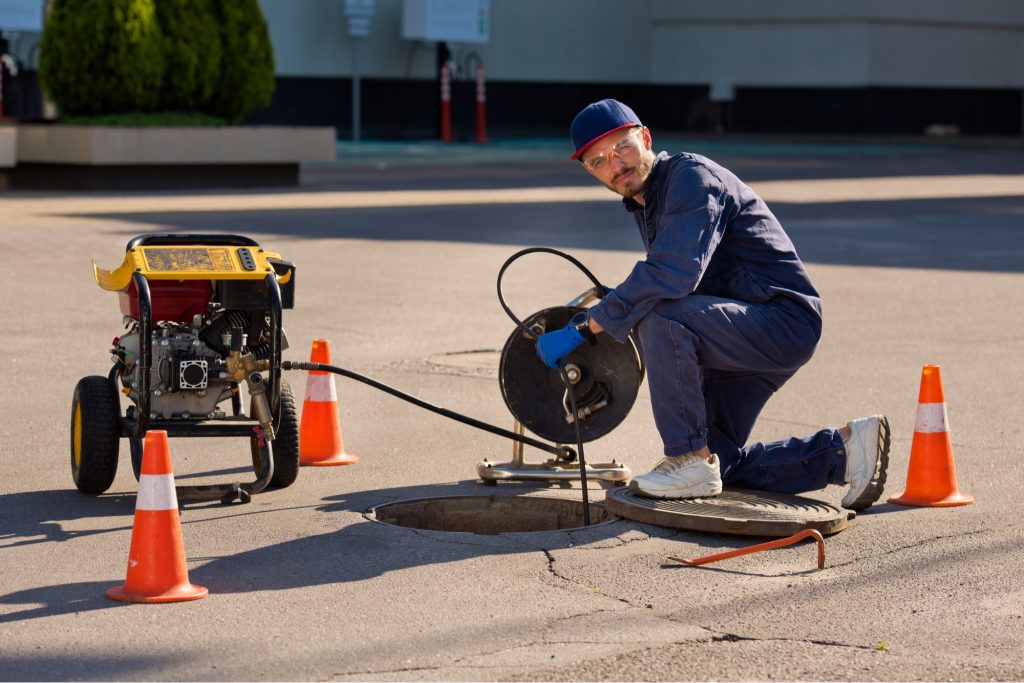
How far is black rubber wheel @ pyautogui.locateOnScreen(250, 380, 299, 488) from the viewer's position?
6.46 metres

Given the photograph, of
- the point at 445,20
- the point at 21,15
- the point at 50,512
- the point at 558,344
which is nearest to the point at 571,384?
the point at 558,344

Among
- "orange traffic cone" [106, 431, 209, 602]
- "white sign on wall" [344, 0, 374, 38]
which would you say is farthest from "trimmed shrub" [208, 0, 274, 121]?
"orange traffic cone" [106, 431, 209, 602]

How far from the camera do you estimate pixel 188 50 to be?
859 inches

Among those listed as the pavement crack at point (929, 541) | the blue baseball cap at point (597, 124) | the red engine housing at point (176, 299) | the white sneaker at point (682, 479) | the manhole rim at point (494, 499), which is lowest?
the manhole rim at point (494, 499)

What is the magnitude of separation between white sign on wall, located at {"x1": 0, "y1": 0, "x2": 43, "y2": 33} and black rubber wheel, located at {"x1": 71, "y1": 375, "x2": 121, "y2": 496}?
1084 inches

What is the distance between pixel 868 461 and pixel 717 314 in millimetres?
807

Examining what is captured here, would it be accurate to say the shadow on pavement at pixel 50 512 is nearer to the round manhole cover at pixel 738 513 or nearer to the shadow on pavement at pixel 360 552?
the shadow on pavement at pixel 360 552

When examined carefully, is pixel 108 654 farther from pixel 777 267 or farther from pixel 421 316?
pixel 421 316

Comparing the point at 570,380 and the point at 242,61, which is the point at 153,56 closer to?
the point at 242,61

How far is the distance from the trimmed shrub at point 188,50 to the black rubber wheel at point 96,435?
1612 centimetres

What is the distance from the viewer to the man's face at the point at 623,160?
587 cm

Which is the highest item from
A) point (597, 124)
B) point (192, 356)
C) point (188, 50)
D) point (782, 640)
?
point (188, 50)

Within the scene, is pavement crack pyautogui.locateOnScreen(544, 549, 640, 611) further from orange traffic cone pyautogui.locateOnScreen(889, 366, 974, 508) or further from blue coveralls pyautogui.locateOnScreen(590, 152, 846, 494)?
orange traffic cone pyautogui.locateOnScreen(889, 366, 974, 508)

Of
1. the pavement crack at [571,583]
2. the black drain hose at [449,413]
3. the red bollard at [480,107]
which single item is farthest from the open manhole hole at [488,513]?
the red bollard at [480,107]
